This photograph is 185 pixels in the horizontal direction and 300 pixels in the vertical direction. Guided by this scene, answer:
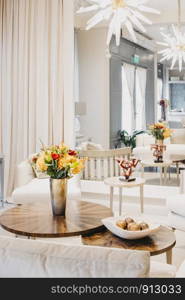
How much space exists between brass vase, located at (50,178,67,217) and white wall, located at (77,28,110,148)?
9.05 ft

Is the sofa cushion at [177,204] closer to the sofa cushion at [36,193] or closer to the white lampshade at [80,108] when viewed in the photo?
the sofa cushion at [36,193]

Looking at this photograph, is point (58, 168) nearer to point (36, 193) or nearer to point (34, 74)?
point (36, 193)

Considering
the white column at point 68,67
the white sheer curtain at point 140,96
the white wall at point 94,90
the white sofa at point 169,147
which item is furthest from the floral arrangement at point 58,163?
the white sheer curtain at point 140,96

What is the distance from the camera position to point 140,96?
597 centimetres

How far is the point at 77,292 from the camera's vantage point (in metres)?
1.37

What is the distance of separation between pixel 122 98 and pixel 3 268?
470 centimetres

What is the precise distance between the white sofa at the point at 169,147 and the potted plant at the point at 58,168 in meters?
2.52

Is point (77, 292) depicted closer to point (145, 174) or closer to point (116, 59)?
point (145, 174)

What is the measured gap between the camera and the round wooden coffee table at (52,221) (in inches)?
108

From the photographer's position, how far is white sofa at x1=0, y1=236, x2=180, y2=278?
1.40 m

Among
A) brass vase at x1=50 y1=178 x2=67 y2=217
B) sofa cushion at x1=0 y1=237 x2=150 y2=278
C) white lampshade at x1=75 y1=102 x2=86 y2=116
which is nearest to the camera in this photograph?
sofa cushion at x1=0 y1=237 x2=150 y2=278

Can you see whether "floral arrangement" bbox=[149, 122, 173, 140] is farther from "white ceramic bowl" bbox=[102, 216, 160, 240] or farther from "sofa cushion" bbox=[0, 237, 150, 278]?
"sofa cushion" bbox=[0, 237, 150, 278]

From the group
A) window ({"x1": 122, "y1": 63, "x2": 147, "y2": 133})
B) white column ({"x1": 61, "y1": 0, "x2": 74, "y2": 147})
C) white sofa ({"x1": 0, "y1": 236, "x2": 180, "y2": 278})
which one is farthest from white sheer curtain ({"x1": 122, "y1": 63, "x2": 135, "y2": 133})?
white sofa ({"x1": 0, "y1": 236, "x2": 180, "y2": 278})

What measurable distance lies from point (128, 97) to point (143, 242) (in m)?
3.73
